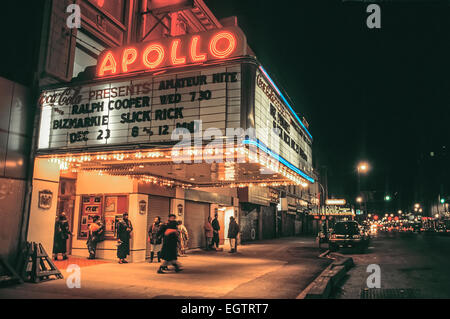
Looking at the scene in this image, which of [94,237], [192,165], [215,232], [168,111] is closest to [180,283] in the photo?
[168,111]

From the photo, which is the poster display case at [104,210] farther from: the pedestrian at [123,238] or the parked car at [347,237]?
the parked car at [347,237]

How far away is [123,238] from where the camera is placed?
45.3ft

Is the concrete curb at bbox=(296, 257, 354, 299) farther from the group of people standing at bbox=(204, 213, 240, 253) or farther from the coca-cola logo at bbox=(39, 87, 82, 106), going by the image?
the group of people standing at bbox=(204, 213, 240, 253)

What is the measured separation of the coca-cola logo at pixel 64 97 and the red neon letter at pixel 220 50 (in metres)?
4.17

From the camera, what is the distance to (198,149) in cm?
979

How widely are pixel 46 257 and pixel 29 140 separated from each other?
333 centimetres

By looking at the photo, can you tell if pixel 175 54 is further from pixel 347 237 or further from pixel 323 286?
pixel 347 237

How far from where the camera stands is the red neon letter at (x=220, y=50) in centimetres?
943

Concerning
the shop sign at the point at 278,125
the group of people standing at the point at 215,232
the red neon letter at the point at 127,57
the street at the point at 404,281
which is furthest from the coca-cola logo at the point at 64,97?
the group of people standing at the point at 215,232

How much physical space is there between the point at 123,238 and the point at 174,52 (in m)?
7.47

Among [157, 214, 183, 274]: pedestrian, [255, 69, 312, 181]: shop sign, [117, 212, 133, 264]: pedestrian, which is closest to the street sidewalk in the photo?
[157, 214, 183, 274]: pedestrian

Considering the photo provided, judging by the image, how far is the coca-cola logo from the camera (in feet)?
34.8

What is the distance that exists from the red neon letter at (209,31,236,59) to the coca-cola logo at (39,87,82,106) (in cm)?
417

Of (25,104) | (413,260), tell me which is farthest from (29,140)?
(413,260)
